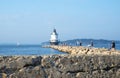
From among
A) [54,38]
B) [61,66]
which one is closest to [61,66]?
[61,66]

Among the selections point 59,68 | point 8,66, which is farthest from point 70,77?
point 8,66

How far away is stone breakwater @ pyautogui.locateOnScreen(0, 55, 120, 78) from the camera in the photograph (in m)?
5.07

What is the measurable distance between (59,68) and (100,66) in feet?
1.96

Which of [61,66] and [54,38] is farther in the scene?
[54,38]

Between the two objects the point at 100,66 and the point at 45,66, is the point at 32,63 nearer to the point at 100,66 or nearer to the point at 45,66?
the point at 45,66

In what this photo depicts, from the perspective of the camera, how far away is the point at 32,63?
5.13 m

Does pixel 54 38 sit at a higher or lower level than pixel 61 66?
higher

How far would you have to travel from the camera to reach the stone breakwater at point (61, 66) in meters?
5.07

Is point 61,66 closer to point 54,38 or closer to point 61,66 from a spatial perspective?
point 61,66

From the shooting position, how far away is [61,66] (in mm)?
5176

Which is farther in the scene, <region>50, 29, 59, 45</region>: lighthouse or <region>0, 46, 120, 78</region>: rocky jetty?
<region>50, 29, 59, 45</region>: lighthouse

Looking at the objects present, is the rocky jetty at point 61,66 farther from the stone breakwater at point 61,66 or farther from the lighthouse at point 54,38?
the lighthouse at point 54,38

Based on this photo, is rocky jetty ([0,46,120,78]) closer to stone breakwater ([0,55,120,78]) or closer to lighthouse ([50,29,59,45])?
stone breakwater ([0,55,120,78])

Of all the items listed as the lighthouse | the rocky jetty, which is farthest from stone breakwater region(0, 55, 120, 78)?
the lighthouse
